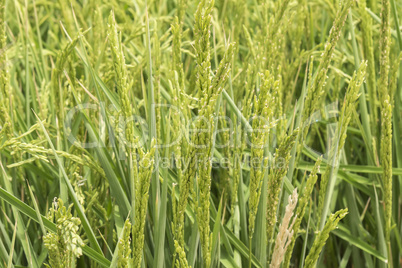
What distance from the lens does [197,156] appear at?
2.38 ft

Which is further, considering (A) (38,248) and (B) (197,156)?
(A) (38,248)

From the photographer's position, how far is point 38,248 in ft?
3.65

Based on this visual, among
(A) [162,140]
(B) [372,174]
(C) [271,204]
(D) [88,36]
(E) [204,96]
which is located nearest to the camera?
(E) [204,96]

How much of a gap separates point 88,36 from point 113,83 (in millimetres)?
515

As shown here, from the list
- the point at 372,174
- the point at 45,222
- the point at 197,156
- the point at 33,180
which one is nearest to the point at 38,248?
the point at 33,180

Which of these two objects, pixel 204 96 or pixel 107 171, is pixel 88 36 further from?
pixel 204 96

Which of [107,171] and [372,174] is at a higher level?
[107,171]

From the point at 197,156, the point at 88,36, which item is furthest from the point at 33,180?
the point at 88,36

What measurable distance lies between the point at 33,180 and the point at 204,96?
27.4 inches

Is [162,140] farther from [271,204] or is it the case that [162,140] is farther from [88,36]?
[88,36]

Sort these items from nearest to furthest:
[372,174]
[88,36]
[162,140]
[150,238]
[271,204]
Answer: [271,204]
[150,238]
[162,140]
[372,174]
[88,36]

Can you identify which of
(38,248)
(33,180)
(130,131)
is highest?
(130,131)

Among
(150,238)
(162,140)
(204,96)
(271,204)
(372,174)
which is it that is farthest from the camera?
(372,174)

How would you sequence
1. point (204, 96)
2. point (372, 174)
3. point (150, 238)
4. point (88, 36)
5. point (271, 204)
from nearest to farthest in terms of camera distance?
1. point (204, 96)
2. point (271, 204)
3. point (150, 238)
4. point (372, 174)
5. point (88, 36)
